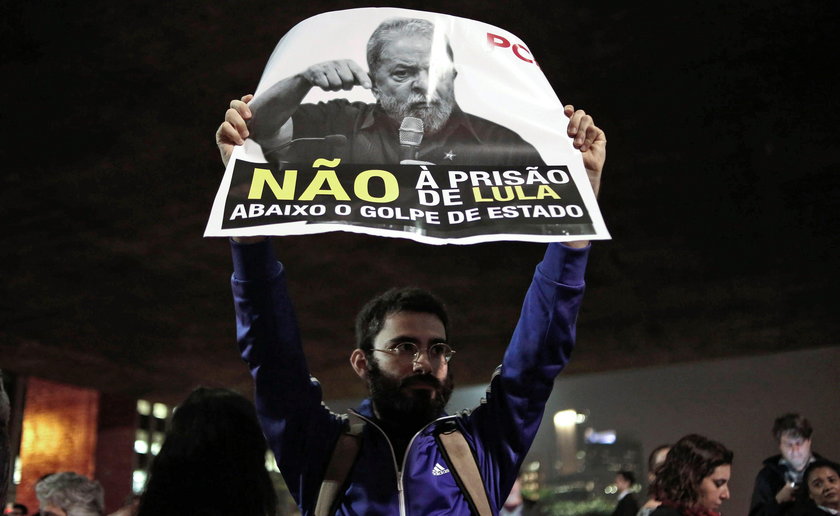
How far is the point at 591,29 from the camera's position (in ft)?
17.1

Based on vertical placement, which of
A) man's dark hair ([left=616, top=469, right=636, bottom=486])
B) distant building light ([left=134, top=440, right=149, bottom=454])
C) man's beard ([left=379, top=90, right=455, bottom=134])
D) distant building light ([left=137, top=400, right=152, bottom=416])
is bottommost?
man's beard ([left=379, top=90, right=455, bottom=134])

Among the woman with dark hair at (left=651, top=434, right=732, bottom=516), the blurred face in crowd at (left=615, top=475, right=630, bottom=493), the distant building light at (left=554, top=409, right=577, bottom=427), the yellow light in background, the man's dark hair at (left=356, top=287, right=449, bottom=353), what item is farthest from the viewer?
the yellow light in background

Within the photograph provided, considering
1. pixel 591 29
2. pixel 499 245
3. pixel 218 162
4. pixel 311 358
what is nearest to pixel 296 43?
pixel 591 29

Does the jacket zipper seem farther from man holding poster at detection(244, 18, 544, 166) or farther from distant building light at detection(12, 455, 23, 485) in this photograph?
distant building light at detection(12, 455, 23, 485)

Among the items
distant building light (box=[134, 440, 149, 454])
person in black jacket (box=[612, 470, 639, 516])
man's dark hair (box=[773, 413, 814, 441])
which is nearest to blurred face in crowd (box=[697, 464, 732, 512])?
man's dark hair (box=[773, 413, 814, 441])

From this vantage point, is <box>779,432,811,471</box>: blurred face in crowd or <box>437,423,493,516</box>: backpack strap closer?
<box>437,423,493,516</box>: backpack strap

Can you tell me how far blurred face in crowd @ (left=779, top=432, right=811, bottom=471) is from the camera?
5496 mm

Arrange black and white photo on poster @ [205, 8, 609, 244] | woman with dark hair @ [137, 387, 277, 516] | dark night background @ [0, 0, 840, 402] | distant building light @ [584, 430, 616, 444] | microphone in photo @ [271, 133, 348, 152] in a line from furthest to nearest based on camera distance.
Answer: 1. distant building light @ [584, 430, 616, 444]
2. dark night background @ [0, 0, 840, 402]
3. microphone in photo @ [271, 133, 348, 152]
4. black and white photo on poster @ [205, 8, 609, 244]
5. woman with dark hair @ [137, 387, 277, 516]

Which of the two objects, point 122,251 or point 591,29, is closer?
point 591,29

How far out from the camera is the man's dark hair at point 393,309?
6.97 feet

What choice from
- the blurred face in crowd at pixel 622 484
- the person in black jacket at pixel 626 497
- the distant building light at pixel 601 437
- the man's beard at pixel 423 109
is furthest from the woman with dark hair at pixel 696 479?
the distant building light at pixel 601 437

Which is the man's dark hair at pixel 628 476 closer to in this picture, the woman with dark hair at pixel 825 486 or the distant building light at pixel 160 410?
the woman with dark hair at pixel 825 486

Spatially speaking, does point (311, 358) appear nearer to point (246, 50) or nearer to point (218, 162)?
point (218, 162)

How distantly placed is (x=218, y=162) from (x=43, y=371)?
7323 mm
